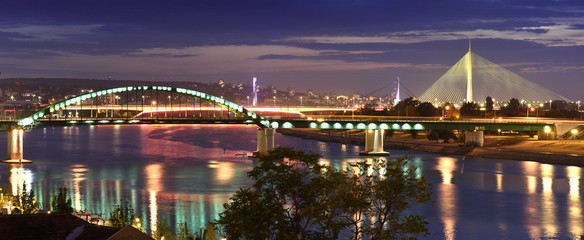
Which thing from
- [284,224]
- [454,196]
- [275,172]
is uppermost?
[275,172]

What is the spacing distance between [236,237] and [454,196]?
31053 millimetres

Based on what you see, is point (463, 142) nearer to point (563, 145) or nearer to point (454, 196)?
point (563, 145)

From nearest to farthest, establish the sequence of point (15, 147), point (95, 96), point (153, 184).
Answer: point (153, 184) → point (15, 147) → point (95, 96)

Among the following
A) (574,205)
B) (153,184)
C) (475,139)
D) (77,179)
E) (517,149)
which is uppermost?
(475,139)

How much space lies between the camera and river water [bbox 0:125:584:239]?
123ft

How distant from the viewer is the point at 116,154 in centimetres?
8525

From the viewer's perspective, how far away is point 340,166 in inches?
2596

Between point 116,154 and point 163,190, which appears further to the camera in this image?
point 116,154

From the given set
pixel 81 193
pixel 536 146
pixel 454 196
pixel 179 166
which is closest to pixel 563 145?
pixel 536 146

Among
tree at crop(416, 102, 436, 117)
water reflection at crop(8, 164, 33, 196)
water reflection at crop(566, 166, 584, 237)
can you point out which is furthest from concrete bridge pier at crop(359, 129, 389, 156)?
tree at crop(416, 102, 436, 117)

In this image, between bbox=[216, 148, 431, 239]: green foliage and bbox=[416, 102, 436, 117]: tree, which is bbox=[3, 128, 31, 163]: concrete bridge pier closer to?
bbox=[216, 148, 431, 239]: green foliage

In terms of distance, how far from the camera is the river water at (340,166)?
123 ft

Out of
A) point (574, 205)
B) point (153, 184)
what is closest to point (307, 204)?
point (574, 205)

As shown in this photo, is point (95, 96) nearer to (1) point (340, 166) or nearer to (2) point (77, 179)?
(2) point (77, 179)
